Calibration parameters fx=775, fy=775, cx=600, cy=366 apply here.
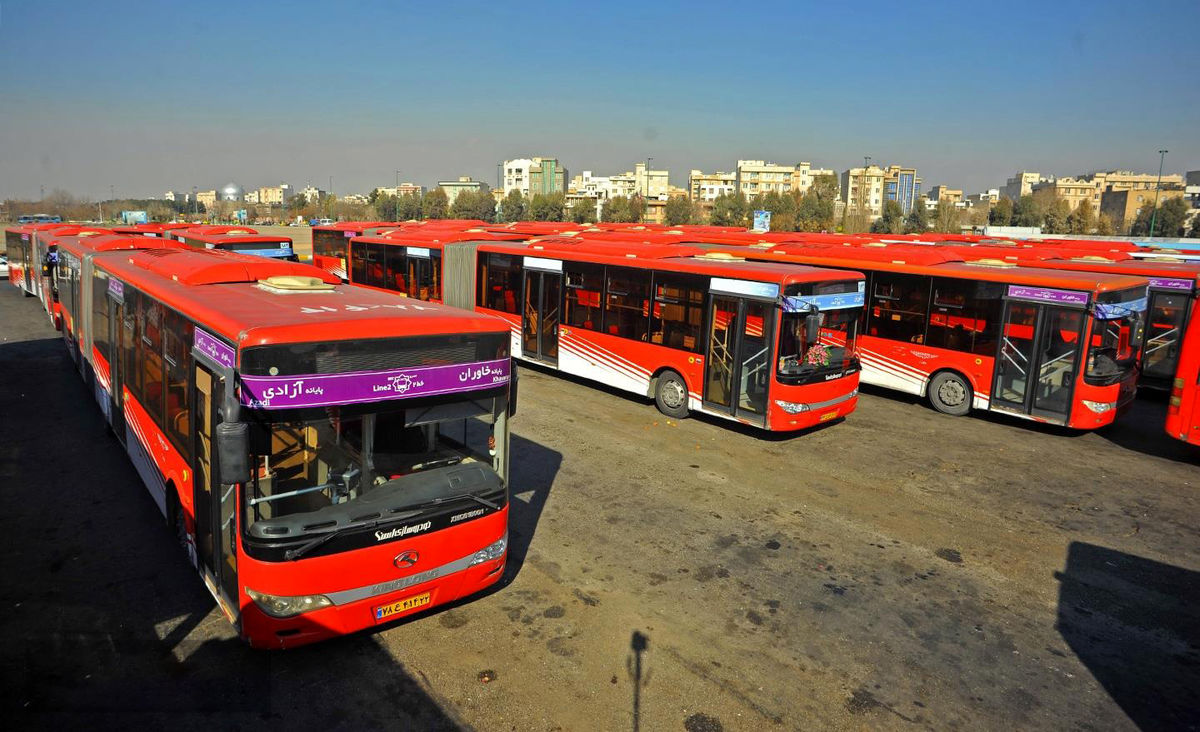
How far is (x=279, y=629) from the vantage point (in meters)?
5.39

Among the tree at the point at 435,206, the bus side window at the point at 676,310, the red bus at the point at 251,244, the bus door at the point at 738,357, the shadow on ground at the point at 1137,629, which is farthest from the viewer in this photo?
the tree at the point at 435,206

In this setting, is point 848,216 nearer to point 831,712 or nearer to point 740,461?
point 740,461

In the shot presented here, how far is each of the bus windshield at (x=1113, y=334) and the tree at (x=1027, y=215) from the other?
232 ft

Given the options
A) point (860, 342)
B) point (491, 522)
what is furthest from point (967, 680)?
point (860, 342)

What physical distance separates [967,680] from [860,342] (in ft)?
35.2

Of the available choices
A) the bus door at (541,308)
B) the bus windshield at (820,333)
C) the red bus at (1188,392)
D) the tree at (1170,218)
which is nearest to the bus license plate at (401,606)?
the bus windshield at (820,333)

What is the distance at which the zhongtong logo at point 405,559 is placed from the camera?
18.6ft

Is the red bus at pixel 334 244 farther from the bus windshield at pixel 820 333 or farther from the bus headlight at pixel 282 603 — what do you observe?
the bus headlight at pixel 282 603

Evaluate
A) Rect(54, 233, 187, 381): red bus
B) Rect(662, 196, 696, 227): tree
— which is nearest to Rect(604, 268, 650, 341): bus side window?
Rect(54, 233, 187, 381): red bus

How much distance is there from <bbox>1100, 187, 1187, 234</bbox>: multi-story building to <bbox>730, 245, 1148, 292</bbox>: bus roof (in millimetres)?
86472

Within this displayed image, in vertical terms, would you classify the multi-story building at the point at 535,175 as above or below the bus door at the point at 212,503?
above

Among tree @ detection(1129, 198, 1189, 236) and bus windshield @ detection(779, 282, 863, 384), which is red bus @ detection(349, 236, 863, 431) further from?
tree @ detection(1129, 198, 1189, 236)

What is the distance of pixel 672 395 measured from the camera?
13.8 m

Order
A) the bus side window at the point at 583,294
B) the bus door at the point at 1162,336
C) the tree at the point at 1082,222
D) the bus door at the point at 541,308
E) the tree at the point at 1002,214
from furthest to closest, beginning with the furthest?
the tree at the point at 1002,214 → the tree at the point at 1082,222 → the bus door at the point at 1162,336 → the bus door at the point at 541,308 → the bus side window at the point at 583,294
